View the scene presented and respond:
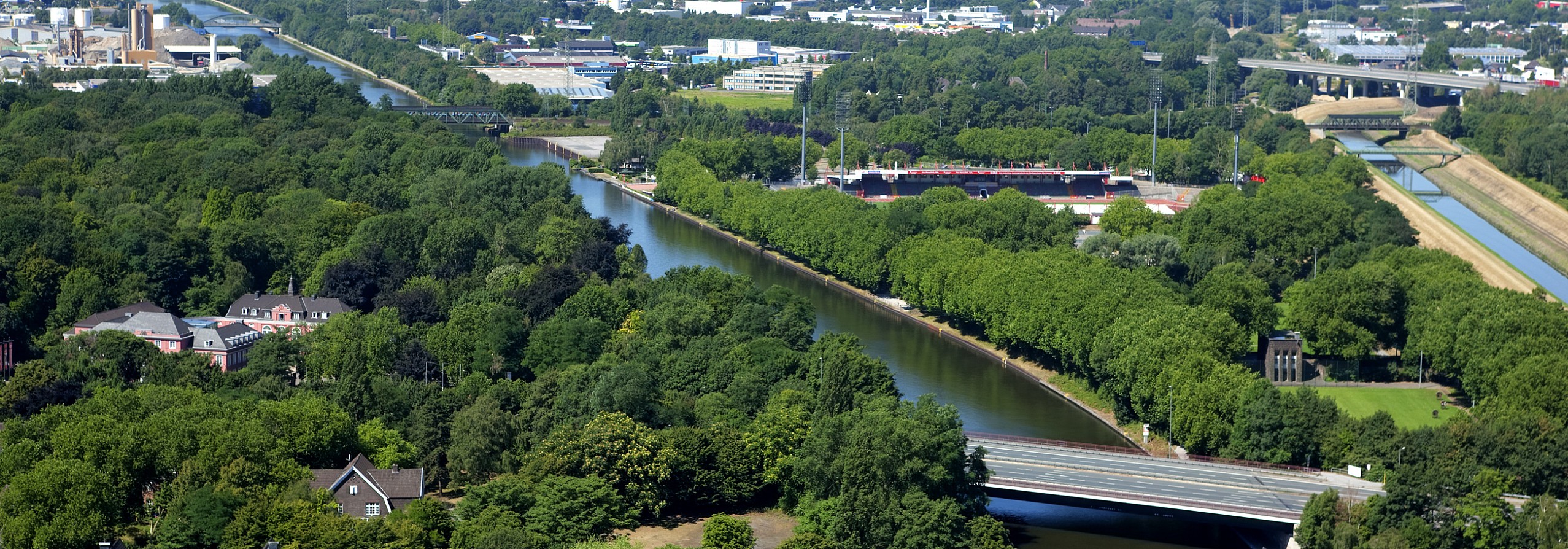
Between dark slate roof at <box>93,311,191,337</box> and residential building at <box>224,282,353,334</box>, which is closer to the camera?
dark slate roof at <box>93,311,191,337</box>

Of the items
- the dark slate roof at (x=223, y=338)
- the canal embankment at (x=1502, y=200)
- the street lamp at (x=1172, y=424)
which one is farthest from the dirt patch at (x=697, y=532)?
the canal embankment at (x=1502, y=200)

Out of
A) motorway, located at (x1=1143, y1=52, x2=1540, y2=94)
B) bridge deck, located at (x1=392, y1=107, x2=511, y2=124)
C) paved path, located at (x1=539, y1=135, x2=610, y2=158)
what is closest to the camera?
paved path, located at (x1=539, y1=135, x2=610, y2=158)

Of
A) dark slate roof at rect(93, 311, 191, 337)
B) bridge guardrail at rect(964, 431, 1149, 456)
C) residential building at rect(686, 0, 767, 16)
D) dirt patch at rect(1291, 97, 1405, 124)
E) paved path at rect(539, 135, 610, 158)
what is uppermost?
residential building at rect(686, 0, 767, 16)

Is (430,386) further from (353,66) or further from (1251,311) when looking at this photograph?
(353,66)

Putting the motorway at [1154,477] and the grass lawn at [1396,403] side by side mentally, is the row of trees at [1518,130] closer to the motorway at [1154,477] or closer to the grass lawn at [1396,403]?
the grass lawn at [1396,403]

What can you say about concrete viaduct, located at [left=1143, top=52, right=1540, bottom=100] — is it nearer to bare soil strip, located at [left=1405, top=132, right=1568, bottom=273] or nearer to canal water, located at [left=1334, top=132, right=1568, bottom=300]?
canal water, located at [left=1334, top=132, right=1568, bottom=300]

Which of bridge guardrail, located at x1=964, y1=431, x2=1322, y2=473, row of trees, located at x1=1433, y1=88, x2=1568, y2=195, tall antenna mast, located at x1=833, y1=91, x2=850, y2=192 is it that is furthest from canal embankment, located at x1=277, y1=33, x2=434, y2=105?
bridge guardrail, located at x1=964, y1=431, x2=1322, y2=473
